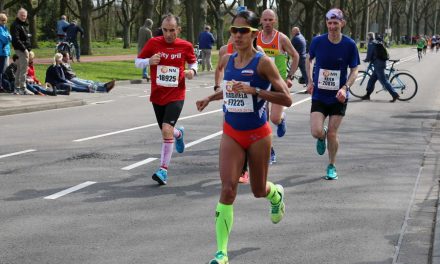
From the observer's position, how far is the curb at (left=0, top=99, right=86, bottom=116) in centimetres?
1412

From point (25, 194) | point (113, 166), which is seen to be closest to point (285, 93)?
point (25, 194)

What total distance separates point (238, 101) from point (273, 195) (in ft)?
2.90

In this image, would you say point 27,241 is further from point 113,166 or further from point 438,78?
point 438,78

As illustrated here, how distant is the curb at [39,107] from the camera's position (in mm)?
14117

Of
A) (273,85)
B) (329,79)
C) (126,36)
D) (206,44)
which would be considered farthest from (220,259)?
(126,36)

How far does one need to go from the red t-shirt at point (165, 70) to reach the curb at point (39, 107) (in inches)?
287

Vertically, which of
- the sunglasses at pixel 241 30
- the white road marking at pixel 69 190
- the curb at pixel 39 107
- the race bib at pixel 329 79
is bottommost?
the curb at pixel 39 107

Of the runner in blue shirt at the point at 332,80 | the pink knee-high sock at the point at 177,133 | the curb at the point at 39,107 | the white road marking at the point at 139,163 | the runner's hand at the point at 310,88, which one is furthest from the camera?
the curb at the point at 39,107

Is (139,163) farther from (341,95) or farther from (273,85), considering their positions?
(273,85)

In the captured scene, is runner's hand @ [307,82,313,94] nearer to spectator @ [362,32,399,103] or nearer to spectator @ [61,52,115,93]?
spectator @ [362,32,399,103]

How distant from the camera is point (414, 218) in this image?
20.2ft

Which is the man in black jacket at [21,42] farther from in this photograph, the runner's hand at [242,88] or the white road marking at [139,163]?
the runner's hand at [242,88]

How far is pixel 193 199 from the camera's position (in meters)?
6.84

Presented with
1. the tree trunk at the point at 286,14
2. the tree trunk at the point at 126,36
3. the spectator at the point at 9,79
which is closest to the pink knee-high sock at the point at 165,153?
the spectator at the point at 9,79
